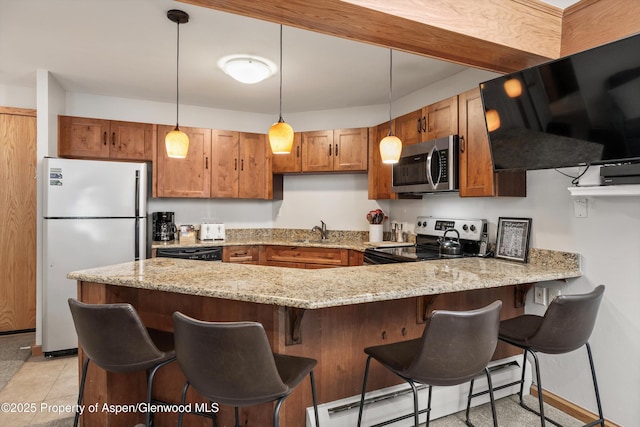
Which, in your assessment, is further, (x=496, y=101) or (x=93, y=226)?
(x=93, y=226)

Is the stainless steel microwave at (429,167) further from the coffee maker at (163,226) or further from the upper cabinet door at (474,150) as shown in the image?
the coffee maker at (163,226)

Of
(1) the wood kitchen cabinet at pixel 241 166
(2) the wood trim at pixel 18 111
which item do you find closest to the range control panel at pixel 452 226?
(1) the wood kitchen cabinet at pixel 241 166

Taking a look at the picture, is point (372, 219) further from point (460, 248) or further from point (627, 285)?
point (627, 285)

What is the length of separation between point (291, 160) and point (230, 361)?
3263mm

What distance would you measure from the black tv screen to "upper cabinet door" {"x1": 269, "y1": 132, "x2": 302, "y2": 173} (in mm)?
2368

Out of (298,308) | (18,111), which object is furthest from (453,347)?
(18,111)

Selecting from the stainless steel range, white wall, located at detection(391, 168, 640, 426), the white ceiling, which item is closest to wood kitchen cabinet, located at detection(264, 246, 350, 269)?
the stainless steel range

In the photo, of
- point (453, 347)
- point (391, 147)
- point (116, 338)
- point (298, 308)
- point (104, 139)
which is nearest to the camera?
point (453, 347)

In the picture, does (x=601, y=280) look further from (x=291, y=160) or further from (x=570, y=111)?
(x=291, y=160)

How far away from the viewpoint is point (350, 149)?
4.02 meters

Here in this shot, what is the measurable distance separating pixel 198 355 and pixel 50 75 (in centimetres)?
348

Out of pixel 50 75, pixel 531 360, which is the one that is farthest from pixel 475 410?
pixel 50 75

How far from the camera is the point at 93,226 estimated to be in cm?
320

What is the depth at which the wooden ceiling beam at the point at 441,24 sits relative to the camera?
1.62 metres
